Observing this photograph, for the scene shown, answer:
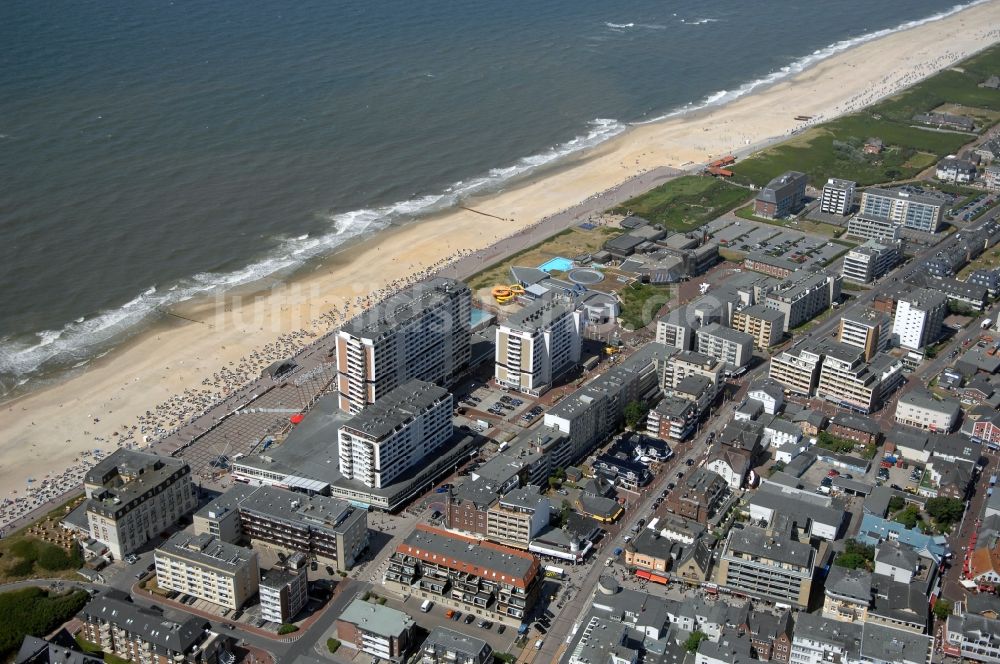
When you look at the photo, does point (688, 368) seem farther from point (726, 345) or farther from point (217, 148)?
point (217, 148)

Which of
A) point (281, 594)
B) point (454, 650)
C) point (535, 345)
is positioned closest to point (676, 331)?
point (535, 345)

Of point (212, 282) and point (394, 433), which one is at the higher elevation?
point (394, 433)

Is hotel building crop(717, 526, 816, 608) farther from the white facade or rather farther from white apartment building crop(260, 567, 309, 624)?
white apartment building crop(260, 567, 309, 624)

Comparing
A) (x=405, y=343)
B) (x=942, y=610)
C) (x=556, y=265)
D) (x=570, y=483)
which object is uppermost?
(x=405, y=343)

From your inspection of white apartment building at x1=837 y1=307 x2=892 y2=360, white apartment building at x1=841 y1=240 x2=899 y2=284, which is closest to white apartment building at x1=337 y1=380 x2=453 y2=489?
white apartment building at x1=837 y1=307 x2=892 y2=360

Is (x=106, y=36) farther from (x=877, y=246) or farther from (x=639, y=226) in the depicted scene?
(x=877, y=246)

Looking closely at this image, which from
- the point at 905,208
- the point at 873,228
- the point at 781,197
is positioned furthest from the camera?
the point at 781,197

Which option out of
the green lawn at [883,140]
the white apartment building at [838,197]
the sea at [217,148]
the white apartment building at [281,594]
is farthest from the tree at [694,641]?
the green lawn at [883,140]
